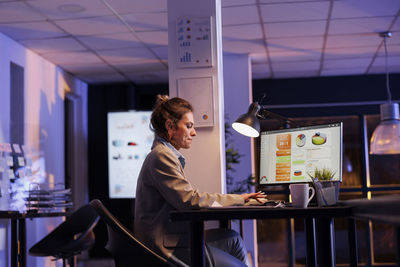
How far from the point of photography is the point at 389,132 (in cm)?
620

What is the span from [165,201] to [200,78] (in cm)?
182

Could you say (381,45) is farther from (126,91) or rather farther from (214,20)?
(126,91)

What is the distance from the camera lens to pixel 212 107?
162 inches

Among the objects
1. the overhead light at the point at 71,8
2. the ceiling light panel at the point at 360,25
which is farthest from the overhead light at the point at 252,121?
the ceiling light panel at the point at 360,25

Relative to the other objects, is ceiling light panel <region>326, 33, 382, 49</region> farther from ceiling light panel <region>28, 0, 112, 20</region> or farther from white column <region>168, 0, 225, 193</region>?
ceiling light panel <region>28, 0, 112, 20</region>

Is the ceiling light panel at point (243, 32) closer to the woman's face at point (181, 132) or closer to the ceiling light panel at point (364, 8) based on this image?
the ceiling light panel at point (364, 8)

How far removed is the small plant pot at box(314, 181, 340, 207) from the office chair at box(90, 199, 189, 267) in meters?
0.66

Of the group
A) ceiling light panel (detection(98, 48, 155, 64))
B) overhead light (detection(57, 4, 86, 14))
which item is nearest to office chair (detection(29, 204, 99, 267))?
overhead light (detection(57, 4, 86, 14))

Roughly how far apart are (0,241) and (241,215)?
4094 millimetres

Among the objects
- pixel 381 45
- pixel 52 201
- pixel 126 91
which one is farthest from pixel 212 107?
pixel 126 91

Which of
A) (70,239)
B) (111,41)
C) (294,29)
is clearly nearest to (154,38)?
(111,41)

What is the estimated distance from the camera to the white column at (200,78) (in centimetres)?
411

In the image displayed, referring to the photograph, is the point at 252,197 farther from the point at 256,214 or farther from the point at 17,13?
the point at 17,13

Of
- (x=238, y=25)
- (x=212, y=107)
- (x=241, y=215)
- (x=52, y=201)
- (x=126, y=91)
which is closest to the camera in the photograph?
(x=241, y=215)
